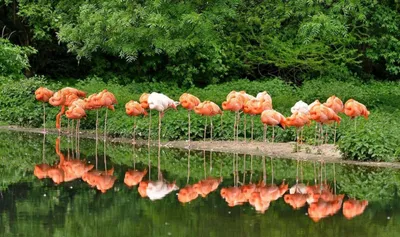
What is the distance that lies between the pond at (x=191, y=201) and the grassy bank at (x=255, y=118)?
83 cm

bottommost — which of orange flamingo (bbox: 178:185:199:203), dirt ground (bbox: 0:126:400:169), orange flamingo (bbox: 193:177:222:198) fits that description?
orange flamingo (bbox: 178:185:199:203)

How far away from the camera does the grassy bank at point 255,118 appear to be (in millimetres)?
15391

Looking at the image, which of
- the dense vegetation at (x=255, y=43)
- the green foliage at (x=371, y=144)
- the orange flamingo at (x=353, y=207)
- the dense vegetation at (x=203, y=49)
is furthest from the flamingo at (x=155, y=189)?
the dense vegetation at (x=255, y=43)

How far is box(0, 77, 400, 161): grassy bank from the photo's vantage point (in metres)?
15.4

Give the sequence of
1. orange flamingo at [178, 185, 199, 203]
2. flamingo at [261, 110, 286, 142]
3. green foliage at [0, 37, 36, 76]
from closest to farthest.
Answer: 1. orange flamingo at [178, 185, 199, 203]
2. flamingo at [261, 110, 286, 142]
3. green foliage at [0, 37, 36, 76]

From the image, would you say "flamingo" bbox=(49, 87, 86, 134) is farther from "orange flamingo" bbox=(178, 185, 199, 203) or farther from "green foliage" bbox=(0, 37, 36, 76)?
"orange flamingo" bbox=(178, 185, 199, 203)

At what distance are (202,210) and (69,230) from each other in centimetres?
178

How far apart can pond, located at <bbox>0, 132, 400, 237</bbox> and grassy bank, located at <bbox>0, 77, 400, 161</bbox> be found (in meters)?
0.83

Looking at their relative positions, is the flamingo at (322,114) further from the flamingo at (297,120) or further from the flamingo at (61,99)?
the flamingo at (61,99)

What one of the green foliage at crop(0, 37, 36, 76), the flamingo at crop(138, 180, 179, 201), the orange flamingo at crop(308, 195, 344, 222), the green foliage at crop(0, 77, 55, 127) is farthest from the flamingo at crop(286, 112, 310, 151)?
the green foliage at crop(0, 37, 36, 76)

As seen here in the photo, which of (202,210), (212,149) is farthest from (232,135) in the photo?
(202,210)

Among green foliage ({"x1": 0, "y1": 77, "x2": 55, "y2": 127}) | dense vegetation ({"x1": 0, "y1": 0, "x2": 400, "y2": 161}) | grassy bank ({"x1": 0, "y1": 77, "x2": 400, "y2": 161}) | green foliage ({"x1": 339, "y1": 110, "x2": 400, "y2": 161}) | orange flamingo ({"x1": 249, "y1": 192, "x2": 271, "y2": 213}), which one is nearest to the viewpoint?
orange flamingo ({"x1": 249, "y1": 192, "x2": 271, "y2": 213})

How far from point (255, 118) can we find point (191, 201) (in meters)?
7.03

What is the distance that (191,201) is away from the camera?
38.7 feet
